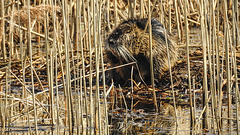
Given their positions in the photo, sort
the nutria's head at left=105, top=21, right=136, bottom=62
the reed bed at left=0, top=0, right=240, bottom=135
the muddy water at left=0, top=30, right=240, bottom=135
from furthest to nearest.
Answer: the nutria's head at left=105, top=21, right=136, bottom=62 → the muddy water at left=0, top=30, right=240, bottom=135 → the reed bed at left=0, top=0, right=240, bottom=135

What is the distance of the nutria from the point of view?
4.13 metres

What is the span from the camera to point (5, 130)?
284cm

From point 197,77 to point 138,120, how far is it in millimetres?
1430

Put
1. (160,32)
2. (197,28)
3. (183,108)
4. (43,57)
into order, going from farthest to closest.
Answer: (197,28) → (43,57) → (160,32) → (183,108)

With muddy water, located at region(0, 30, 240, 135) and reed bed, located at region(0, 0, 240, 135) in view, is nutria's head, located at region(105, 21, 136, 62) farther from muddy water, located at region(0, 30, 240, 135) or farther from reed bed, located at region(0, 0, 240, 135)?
muddy water, located at region(0, 30, 240, 135)

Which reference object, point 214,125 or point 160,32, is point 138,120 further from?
point 160,32

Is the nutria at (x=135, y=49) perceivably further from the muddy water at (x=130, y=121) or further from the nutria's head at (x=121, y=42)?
the muddy water at (x=130, y=121)

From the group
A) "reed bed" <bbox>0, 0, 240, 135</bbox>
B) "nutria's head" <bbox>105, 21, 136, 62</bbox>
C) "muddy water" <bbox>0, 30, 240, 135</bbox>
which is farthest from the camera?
"nutria's head" <bbox>105, 21, 136, 62</bbox>

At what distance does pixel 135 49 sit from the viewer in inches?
164

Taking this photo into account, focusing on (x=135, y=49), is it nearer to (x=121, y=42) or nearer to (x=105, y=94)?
(x=121, y=42)

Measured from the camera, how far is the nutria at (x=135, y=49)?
413cm

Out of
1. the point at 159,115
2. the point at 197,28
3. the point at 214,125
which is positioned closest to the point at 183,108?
the point at 159,115

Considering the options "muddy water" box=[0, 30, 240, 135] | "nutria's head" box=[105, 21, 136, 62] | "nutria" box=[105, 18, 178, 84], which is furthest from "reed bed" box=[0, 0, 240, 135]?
"nutria's head" box=[105, 21, 136, 62]

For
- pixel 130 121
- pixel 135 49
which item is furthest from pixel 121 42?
pixel 130 121
